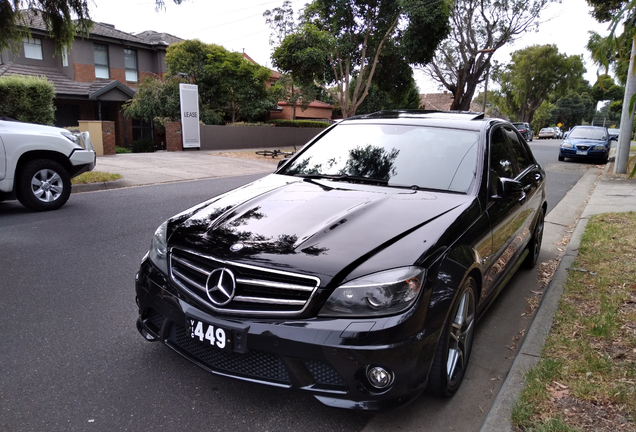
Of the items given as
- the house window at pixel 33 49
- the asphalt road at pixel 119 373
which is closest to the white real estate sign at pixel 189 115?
the house window at pixel 33 49

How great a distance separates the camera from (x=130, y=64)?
28.8 meters

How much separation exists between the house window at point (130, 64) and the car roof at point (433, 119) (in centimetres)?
2754

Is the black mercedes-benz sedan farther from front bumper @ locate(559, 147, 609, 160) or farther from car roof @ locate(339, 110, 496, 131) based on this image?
front bumper @ locate(559, 147, 609, 160)

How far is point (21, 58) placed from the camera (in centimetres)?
2434

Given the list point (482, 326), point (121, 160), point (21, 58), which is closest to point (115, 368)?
point (482, 326)

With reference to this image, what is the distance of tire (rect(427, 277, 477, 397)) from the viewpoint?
104 inches

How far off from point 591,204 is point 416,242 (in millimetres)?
8491

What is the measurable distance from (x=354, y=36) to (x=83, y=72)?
48.1ft

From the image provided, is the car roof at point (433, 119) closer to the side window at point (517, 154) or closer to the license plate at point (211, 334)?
the side window at point (517, 154)

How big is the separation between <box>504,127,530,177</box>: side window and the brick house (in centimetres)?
2343

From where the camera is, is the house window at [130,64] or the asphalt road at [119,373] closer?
the asphalt road at [119,373]

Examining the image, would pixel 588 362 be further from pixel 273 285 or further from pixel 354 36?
pixel 354 36

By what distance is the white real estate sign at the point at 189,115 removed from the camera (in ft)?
66.8

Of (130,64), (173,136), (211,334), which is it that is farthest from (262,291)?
(130,64)
